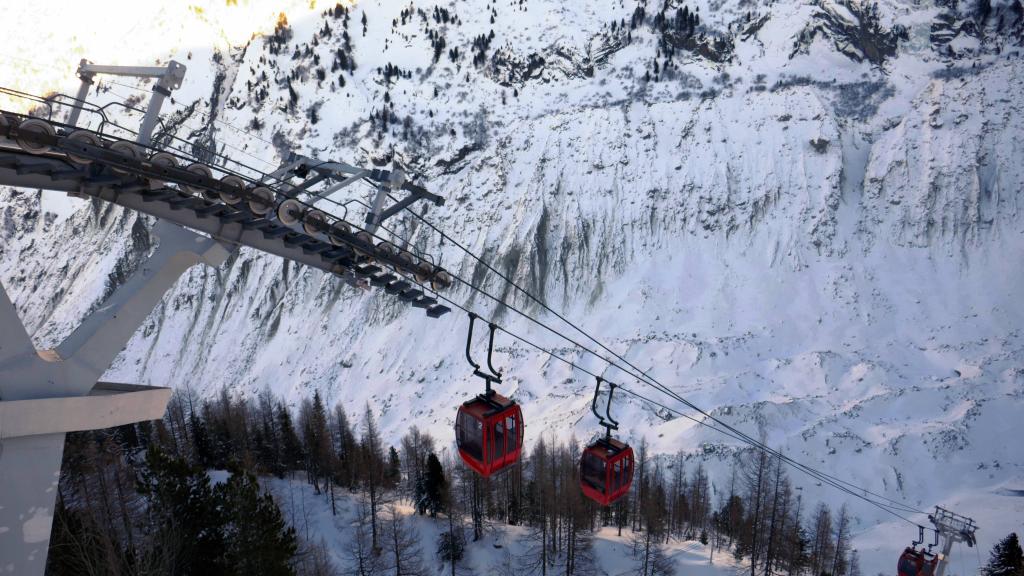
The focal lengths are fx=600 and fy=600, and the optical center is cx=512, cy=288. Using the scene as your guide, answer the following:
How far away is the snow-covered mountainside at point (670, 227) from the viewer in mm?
41781

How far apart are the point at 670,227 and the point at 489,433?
5516cm

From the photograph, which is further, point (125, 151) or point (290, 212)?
point (290, 212)

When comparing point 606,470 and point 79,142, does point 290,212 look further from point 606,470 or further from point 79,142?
point 606,470

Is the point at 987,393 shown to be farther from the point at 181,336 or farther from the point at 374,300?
the point at 181,336

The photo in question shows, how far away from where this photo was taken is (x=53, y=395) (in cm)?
648

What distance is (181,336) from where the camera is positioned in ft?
244

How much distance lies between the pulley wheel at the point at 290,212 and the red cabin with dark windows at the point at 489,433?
4341mm

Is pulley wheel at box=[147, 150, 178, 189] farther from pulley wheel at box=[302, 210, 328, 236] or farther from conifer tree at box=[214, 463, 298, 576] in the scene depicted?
conifer tree at box=[214, 463, 298, 576]

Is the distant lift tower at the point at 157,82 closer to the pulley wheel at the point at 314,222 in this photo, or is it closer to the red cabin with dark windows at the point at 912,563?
the pulley wheel at the point at 314,222

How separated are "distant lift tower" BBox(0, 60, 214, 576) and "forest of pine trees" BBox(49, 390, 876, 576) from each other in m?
6.29

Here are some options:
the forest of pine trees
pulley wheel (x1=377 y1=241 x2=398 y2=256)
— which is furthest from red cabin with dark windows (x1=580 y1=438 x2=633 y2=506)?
the forest of pine trees

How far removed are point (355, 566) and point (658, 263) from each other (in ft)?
139

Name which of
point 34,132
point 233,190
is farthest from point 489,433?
point 34,132

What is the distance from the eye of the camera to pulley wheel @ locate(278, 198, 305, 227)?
792 centimetres
